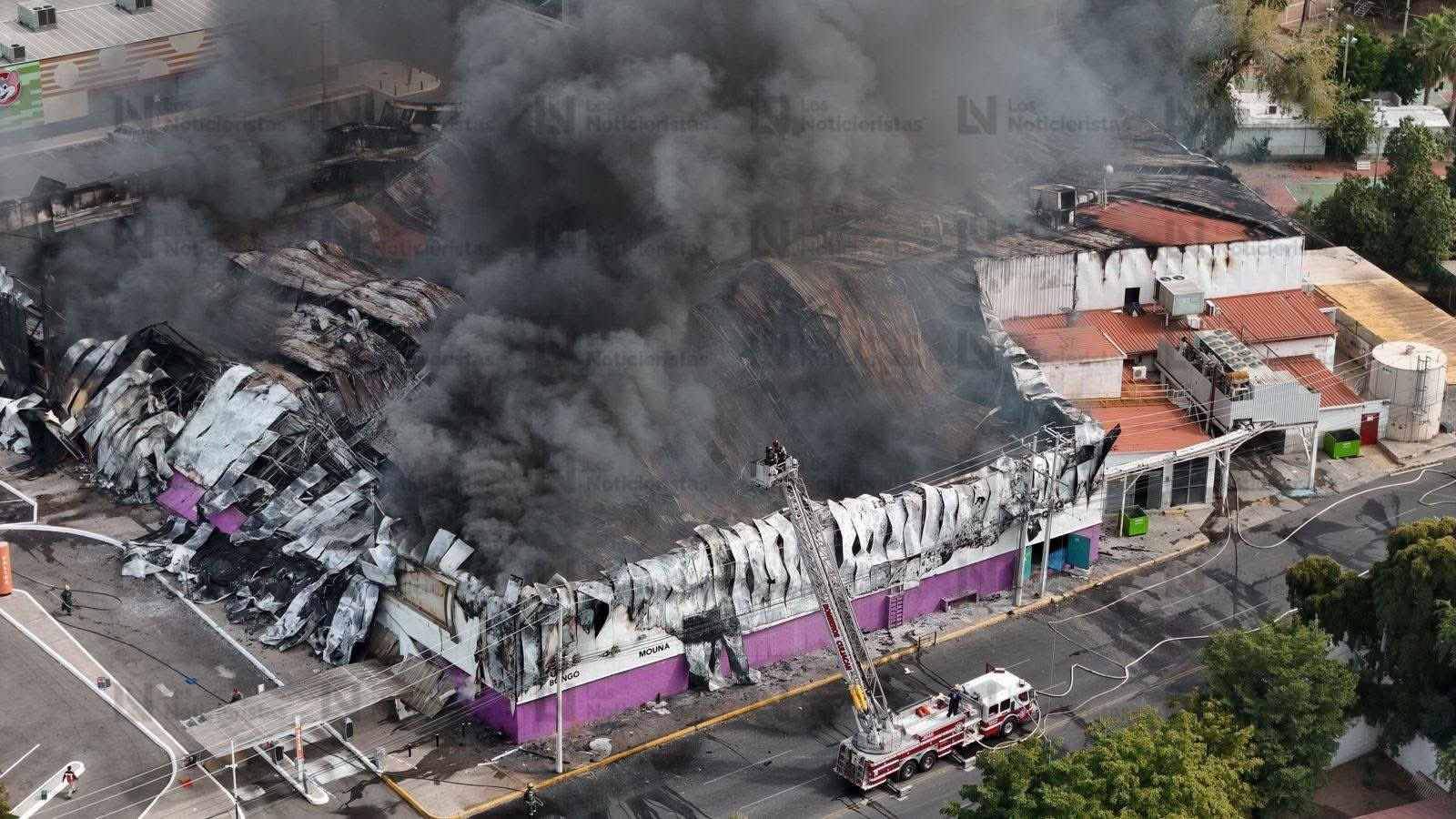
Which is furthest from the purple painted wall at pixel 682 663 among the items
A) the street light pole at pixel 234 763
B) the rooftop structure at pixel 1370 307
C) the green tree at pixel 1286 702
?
the rooftop structure at pixel 1370 307

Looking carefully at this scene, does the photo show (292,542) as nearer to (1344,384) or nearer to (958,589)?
(958,589)

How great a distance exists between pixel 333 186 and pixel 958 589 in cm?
2544

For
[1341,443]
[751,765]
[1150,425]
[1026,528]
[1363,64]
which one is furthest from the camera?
[1363,64]

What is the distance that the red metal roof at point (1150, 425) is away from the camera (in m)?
50.9

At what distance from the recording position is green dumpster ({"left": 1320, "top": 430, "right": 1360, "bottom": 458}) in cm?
5438

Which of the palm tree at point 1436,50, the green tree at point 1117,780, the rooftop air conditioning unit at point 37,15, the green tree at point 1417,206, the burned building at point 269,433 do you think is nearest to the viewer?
the green tree at point 1117,780

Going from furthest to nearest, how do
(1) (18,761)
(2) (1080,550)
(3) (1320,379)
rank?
(3) (1320,379)
(2) (1080,550)
(1) (18,761)

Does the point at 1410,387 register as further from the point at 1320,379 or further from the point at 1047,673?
the point at 1047,673

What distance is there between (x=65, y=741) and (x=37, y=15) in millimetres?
34033

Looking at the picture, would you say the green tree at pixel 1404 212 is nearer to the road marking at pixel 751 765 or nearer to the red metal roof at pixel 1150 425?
the red metal roof at pixel 1150 425

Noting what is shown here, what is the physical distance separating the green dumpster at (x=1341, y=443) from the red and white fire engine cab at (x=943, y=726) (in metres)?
15.7

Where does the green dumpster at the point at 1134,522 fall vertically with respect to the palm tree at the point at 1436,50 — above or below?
below

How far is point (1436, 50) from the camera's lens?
7375 centimetres

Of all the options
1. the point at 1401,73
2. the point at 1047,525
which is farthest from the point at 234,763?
the point at 1401,73
